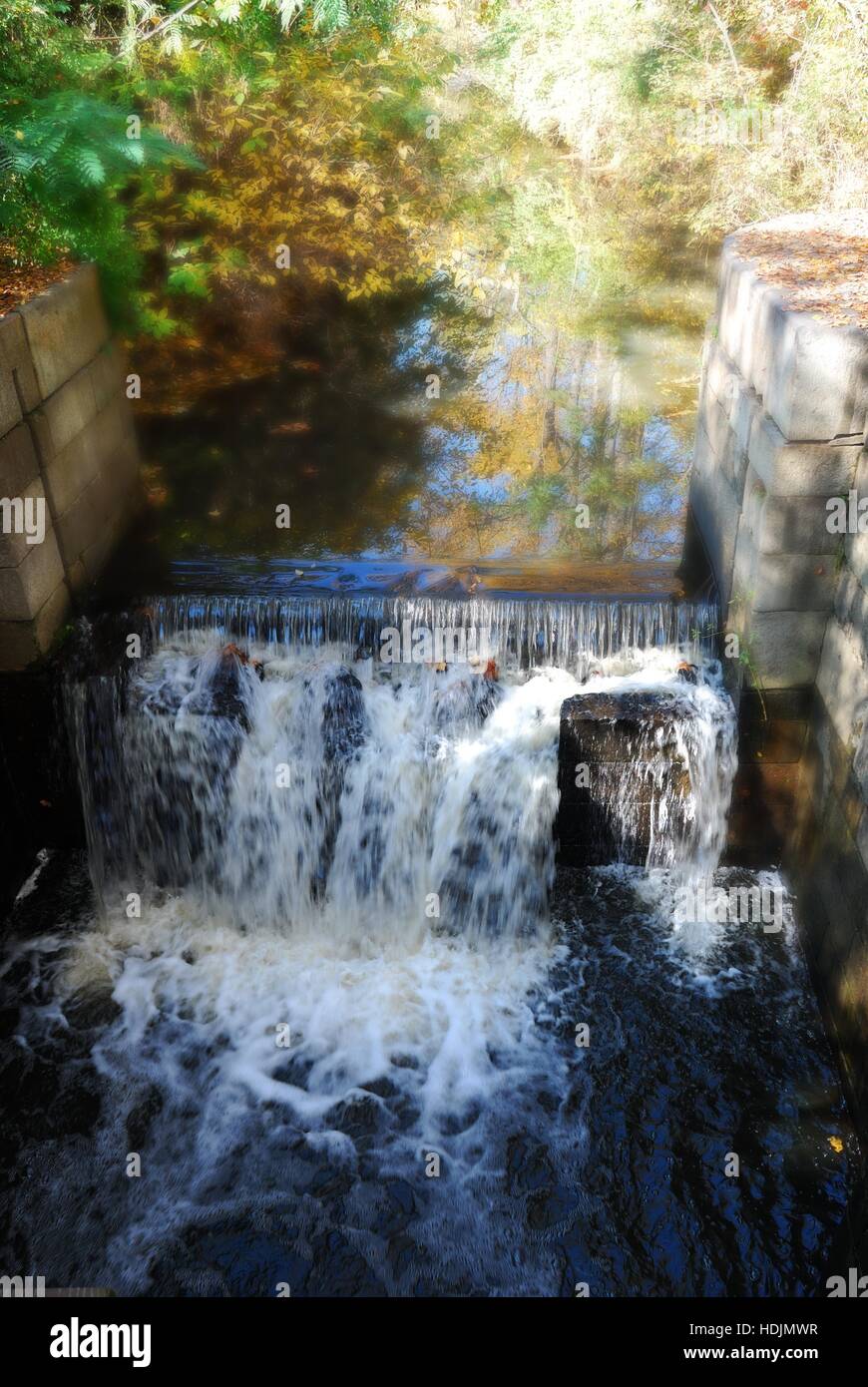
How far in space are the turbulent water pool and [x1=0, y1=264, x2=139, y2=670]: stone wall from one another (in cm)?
82

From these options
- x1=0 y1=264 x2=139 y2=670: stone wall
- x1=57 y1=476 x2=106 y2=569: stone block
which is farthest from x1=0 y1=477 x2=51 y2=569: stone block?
x1=57 y1=476 x2=106 y2=569: stone block

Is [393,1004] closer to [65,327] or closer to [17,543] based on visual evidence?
[17,543]

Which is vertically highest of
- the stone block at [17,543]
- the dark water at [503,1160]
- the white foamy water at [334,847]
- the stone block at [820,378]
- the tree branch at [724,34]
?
the tree branch at [724,34]

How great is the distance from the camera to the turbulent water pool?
5.49m

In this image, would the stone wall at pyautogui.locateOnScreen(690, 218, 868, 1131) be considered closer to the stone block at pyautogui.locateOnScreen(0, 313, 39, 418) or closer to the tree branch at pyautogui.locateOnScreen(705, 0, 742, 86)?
the stone block at pyautogui.locateOnScreen(0, 313, 39, 418)

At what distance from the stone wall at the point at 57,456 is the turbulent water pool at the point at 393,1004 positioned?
820 mm

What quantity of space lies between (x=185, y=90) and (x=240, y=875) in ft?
28.6

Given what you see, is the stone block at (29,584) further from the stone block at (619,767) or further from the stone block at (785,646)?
the stone block at (785,646)

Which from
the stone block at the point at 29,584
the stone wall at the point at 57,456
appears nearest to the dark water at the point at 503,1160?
the stone block at the point at 29,584

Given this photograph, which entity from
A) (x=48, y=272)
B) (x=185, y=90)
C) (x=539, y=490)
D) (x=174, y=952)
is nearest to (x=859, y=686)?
(x=539, y=490)

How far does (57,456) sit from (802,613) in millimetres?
5716

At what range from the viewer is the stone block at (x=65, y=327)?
287 inches

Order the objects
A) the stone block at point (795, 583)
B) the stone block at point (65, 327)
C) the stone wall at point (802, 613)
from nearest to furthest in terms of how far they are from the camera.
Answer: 1. the stone wall at point (802, 613)
2. the stone block at point (795, 583)
3. the stone block at point (65, 327)

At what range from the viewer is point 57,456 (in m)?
7.58
